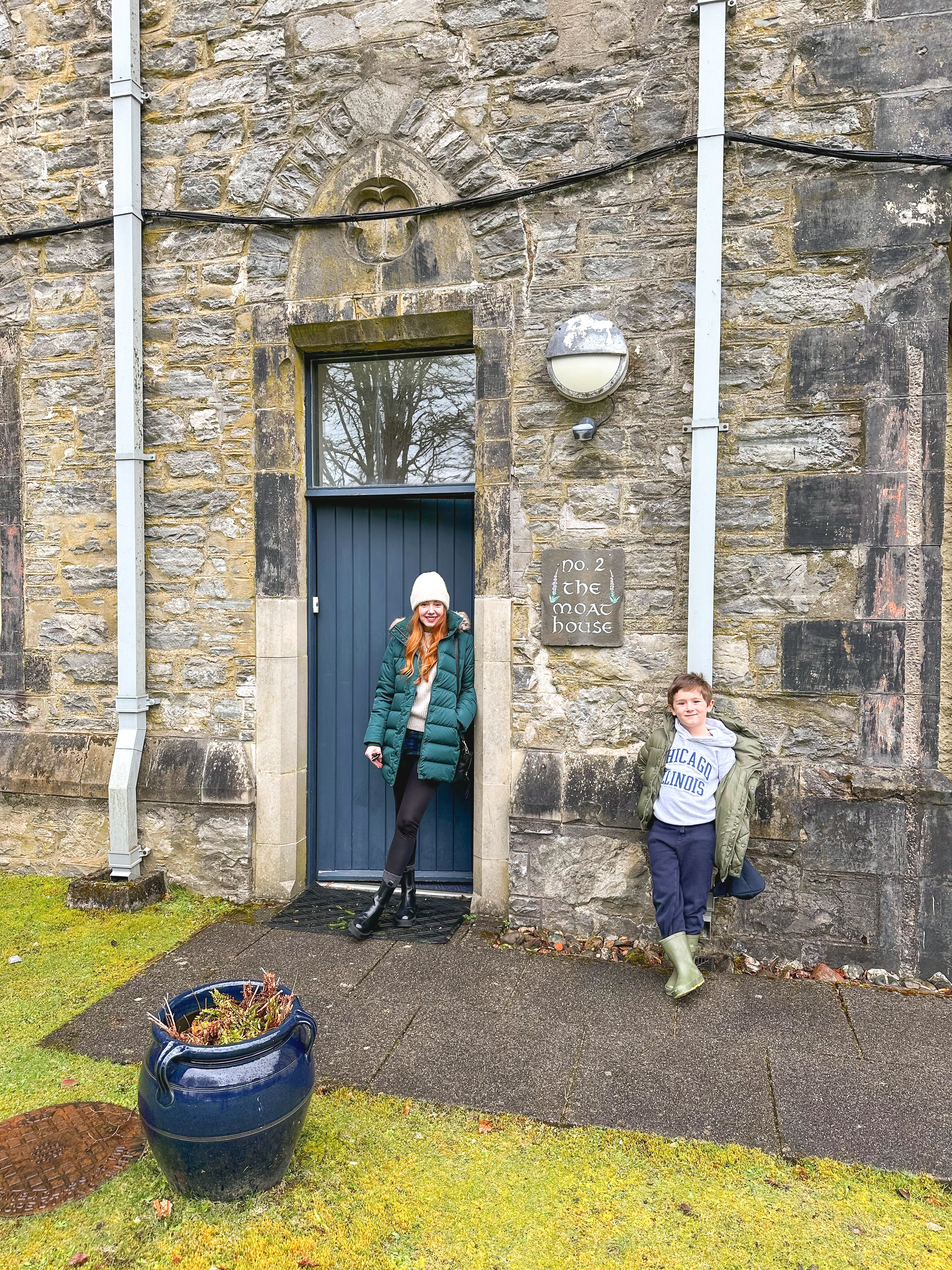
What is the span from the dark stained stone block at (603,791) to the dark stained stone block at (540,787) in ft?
0.16

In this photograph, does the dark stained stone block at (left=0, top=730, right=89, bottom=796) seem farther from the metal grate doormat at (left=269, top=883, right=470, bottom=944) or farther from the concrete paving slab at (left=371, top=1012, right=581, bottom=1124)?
the concrete paving slab at (left=371, top=1012, right=581, bottom=1124)

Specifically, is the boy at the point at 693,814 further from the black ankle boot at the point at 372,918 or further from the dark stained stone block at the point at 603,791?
the black ankle boot at the point at 372,918

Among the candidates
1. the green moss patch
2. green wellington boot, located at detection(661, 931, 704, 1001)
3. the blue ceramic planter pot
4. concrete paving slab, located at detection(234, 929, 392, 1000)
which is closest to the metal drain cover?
the green moss patch

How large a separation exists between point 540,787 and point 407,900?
1007 millimetres

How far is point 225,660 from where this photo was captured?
5.03 m

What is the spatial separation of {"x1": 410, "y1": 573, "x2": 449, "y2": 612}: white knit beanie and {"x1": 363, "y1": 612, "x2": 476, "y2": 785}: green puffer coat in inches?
6.6

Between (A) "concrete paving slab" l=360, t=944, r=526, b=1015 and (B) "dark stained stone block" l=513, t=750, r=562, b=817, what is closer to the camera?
(A) "concrete paving slab" l=360, t=944, r=526, b=1015

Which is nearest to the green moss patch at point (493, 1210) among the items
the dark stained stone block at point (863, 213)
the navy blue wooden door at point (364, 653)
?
the navy blue wooden door at point (364, 653)

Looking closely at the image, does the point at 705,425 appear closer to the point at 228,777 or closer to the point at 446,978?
the point at 446,978

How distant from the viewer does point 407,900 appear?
4691 mm

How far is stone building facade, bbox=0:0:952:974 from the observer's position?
4.05 metres

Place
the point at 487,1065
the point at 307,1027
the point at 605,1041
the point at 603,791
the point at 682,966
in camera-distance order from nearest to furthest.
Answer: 1. the point at 307,1027
2. the point at 487,1065
3. the point at 605,1041
4. the point at 682,966
5. the point at 603,791

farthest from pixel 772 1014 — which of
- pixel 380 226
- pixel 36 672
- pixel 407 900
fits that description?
pixel 36 672

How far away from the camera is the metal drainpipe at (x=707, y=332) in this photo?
408cm
